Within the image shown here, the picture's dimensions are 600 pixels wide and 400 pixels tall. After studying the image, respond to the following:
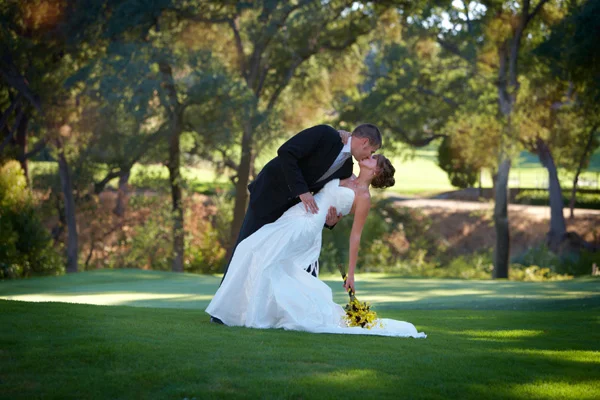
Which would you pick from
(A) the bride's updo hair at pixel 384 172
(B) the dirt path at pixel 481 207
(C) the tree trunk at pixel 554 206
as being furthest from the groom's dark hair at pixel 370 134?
(B) the dirt path at pixel 481 207

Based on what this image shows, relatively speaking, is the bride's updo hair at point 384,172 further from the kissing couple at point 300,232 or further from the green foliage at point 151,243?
the green foliage at point 151,243

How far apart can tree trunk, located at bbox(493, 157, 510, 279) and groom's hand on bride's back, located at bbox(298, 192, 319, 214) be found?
18.5 m

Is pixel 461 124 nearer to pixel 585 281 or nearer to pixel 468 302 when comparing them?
pixel 585 281

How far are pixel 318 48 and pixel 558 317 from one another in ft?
68.5

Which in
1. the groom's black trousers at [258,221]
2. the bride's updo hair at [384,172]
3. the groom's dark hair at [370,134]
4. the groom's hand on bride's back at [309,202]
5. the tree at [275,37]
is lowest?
the groom's black trousers at [258,221]

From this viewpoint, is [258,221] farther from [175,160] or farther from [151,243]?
[151,243]


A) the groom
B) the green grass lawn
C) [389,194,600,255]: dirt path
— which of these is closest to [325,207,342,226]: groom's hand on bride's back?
the groom

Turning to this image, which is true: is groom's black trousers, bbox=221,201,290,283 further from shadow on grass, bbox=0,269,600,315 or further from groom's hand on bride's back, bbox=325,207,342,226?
shadow on grass, bbox=0,269,600,315

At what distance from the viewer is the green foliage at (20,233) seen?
19453mm

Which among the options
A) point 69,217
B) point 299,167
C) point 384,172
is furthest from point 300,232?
point 69,217

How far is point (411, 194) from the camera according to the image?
5172cm

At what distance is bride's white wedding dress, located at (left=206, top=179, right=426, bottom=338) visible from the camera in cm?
828

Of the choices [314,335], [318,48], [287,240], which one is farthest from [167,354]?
[318,48]

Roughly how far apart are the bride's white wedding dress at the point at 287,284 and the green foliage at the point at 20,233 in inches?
476
